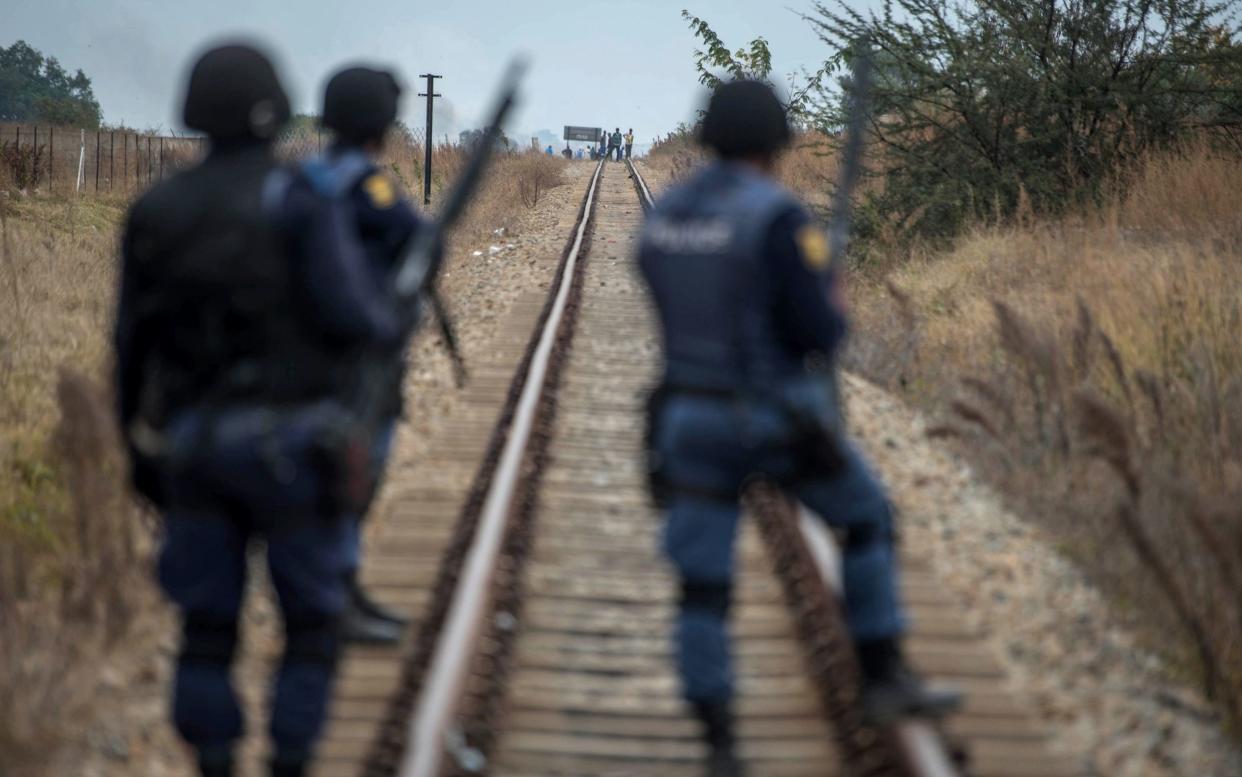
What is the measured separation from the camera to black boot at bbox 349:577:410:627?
489cm

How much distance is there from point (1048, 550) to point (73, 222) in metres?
16.5

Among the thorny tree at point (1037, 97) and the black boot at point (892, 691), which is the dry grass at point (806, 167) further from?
the black boot at point (892, 691)

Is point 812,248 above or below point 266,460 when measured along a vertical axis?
above

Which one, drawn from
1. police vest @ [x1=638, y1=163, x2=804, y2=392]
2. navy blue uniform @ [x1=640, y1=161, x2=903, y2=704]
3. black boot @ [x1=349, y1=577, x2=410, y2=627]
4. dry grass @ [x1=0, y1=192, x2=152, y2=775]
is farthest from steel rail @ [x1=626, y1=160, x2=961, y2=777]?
dry grass @ [x1=0, y1=192, x2=152, y2=775]

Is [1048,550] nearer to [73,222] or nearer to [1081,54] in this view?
[1081,54]

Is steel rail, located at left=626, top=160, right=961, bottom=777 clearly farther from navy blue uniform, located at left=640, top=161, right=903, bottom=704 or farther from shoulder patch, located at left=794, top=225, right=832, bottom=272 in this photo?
shoulder patch, located at left=794, top=225, right=832, bottom=272

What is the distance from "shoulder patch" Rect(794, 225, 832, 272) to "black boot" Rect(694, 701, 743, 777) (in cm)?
125

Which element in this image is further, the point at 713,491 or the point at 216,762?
the point at 713,491

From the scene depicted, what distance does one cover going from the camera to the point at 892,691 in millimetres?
3988

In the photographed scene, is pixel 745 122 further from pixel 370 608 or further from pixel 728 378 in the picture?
pixel 370 608

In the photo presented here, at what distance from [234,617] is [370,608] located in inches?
52.0

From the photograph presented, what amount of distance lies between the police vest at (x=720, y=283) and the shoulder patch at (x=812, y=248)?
86 millimetres

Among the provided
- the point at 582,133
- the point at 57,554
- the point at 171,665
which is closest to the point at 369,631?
the point at 171,665

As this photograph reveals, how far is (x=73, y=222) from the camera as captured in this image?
761 inches
